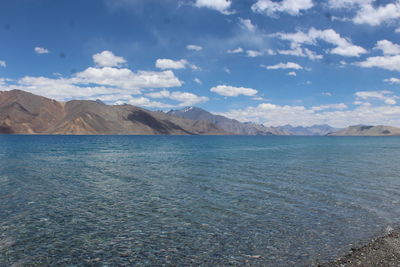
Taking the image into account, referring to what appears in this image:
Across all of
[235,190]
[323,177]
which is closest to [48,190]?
[235,190]

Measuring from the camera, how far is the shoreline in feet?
40.5

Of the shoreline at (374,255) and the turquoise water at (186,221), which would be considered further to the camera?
the turquoise water at (186,221)

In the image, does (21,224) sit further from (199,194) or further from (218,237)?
(199,194)

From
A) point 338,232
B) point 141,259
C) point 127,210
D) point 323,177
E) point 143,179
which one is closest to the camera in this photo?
point 141,259

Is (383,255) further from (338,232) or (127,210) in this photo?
(127,210)

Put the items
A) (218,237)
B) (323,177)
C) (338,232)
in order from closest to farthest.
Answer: (218,237) → (338,232) → (323,177)

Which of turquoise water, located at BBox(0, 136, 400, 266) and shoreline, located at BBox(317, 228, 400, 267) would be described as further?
turquoise water, located at BBox(0, 136, 400, 266)

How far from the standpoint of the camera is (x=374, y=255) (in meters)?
13.2

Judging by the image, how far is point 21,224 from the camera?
56.1ft

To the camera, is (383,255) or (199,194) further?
(199,194)

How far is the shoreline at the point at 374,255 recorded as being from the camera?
12.3 metres

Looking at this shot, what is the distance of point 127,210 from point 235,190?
1187cm

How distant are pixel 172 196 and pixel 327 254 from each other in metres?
14.6

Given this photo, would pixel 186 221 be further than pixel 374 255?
Yes
